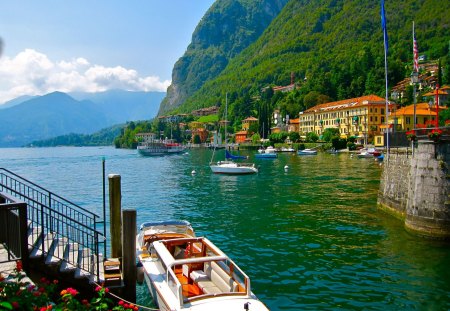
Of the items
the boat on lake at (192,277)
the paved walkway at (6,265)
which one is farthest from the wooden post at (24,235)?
the boat on lake at (192,277)

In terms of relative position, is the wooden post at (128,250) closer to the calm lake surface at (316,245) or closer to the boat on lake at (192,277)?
the boat on lake at (192,277)

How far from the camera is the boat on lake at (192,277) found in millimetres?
10242

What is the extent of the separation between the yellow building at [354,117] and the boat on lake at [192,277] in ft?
361

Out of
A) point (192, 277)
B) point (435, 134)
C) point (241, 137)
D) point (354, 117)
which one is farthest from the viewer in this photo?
point (241, 137)

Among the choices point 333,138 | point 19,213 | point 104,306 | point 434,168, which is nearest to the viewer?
point 104,306

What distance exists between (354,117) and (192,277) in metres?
117

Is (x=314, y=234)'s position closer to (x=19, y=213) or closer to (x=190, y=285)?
(x=190, y=285)

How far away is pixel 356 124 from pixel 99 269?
11981 centimetres

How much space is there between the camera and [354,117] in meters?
121

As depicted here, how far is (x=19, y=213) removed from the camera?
10.4 metres

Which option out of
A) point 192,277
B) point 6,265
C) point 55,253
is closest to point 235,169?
point 192,277

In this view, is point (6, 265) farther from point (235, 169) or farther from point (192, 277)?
point (235, 169)

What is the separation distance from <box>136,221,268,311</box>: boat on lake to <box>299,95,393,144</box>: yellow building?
361 ft

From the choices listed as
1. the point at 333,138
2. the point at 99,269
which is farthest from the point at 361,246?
the point at 333,138
